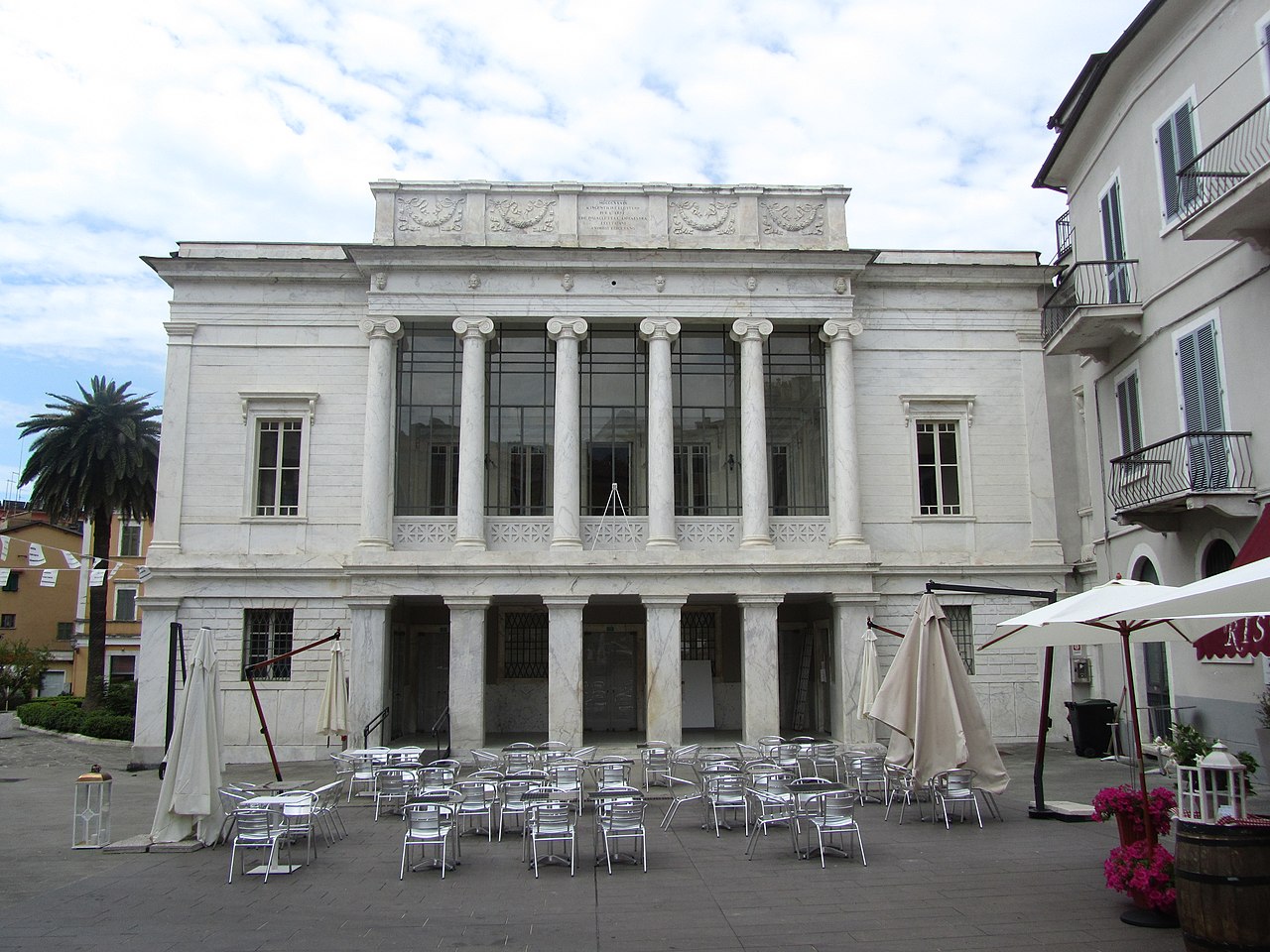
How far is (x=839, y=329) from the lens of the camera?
23.8 meters

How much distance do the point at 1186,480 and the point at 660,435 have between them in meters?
10.9

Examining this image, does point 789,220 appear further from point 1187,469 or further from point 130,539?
point 130,539

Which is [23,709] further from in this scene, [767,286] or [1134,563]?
[1134,563]

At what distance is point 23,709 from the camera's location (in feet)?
117

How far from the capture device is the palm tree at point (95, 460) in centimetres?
3431

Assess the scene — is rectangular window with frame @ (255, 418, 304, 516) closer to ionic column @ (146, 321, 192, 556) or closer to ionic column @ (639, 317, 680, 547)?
ionic column @ (146, 321, 192, 556)

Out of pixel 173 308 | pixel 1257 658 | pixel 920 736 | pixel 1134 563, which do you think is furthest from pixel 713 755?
pixel 173 308

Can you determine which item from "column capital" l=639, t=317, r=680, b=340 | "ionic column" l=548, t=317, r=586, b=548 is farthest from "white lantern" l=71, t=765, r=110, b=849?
"column capital" l=639, t=317, r=680, b=340

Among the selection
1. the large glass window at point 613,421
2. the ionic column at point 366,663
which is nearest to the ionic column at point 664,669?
the large glass window at point 613,421

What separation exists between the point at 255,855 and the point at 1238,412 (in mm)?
15660

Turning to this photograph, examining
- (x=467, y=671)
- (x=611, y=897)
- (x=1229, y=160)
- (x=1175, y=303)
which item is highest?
(x=1229, y=160)

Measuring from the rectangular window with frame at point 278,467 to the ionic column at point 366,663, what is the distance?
3.26m

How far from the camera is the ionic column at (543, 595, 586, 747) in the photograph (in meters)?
22.0

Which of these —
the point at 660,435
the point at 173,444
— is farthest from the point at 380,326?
the point at 660,435
